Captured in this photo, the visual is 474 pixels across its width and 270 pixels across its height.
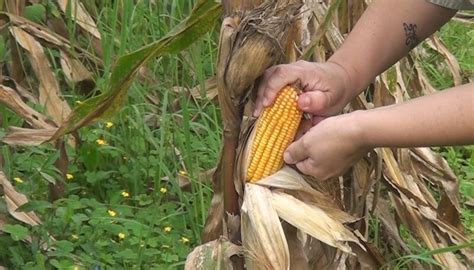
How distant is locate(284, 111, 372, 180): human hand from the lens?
6.36 ft

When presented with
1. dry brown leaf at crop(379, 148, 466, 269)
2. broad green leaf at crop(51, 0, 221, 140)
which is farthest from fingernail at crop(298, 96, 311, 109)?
dry brown leaf at crop(379, 148, 466, 269)

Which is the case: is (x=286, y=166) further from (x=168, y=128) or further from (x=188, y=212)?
(x=168, y=128)

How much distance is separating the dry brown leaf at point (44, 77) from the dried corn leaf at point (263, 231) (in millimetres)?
919

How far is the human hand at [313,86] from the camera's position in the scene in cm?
201

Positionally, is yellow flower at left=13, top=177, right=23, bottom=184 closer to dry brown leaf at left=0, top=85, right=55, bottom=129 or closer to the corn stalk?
dry brown leaf at left=0, top=85, right=55, bottom=129

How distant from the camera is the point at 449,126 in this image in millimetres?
1848

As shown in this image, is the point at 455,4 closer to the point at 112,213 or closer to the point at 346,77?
the point at 346,77

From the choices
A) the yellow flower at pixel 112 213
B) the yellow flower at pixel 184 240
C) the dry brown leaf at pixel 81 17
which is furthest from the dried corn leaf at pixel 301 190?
the dry brown leaf at pixel 81 17

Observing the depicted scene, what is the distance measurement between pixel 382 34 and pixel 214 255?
1.87 ft

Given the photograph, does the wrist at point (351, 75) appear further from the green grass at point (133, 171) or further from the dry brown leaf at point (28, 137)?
the dry brown leaf at point (28, 137)

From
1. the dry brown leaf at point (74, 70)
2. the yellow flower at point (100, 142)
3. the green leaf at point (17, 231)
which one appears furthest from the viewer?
the dry brown leaf at point (74, 70)

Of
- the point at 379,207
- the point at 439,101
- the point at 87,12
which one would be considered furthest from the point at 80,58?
the point at 439,101

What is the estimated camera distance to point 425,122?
1.86 metres

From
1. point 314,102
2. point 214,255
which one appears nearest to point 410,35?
point 314,102
